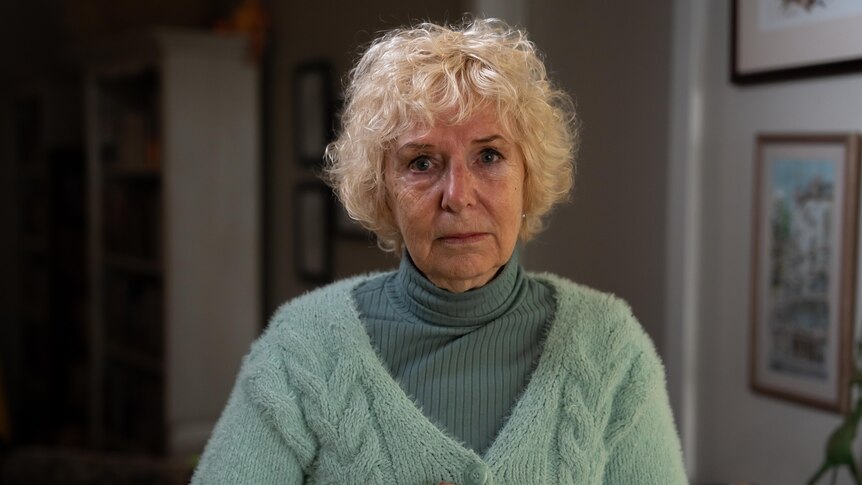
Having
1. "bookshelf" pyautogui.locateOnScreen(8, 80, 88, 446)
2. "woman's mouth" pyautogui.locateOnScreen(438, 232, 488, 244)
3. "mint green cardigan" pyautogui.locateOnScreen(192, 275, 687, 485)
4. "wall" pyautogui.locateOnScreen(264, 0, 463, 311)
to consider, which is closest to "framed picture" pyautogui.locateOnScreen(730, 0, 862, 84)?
"mint green cardigan" pyautogui.locateOnScreen(192, 275, 687, 485)

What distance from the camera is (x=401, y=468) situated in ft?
3.41

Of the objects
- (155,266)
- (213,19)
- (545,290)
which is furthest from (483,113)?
(213,19)

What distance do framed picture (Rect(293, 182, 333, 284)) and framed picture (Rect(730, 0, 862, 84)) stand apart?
168 cm

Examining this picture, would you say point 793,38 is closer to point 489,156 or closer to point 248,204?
point 489,156

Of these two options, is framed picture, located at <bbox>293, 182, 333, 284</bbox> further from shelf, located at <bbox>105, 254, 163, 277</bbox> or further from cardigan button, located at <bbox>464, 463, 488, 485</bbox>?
cardigan button, located at <bbox>464, 463, 488, 485</bbox>

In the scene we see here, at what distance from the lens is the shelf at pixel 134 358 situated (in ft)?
11.2

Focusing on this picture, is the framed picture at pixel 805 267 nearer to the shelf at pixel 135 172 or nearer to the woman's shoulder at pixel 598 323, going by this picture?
the woman's shoulder at pixel 598 323

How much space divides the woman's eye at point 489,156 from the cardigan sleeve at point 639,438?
0.30 m

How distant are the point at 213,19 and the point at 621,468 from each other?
3.18 metres

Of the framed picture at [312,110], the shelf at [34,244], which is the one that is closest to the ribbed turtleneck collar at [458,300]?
the framed picture at [312,110]

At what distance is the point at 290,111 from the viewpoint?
10.6 feet

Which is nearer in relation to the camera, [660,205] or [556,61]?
[556,61]

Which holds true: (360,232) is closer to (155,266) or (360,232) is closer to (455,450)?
(155,266)

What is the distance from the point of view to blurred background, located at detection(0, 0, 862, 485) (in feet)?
5.20
